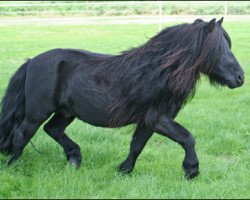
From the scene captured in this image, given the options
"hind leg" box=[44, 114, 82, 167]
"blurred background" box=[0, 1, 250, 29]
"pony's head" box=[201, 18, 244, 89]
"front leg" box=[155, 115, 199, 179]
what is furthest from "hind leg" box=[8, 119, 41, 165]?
"blurred background" box=[0, 1, 250, 29]

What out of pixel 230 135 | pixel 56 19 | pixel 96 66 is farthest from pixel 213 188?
pixel 56 19

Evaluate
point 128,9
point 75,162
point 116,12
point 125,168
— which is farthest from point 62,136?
point 128,9

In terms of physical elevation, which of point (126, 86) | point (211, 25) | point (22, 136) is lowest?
point (22, 136)

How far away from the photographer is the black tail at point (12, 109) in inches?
209

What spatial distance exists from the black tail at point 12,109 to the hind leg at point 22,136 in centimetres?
20

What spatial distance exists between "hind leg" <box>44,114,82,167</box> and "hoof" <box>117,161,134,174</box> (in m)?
0.54

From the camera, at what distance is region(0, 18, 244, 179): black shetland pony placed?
444cm

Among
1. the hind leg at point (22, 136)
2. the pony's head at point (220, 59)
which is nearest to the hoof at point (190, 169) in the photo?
the pony's head at point (220, 59)

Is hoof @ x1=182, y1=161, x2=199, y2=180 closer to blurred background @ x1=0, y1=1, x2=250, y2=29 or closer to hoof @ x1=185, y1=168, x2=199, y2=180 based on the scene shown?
hoof @ x1=185, y1=168, x2=199, y2=180

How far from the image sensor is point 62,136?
5406 mm

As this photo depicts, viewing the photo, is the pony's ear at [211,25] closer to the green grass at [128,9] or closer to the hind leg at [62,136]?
the hind leg at [62,136]

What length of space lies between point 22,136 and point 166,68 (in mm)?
1821

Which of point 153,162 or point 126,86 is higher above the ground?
point 126,86

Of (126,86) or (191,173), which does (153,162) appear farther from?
(126,86)
